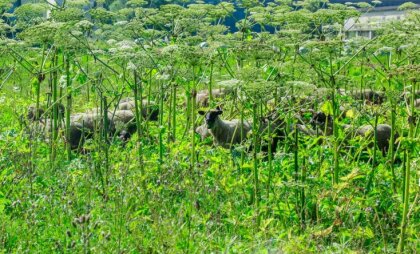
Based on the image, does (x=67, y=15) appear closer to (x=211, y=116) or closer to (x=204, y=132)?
(x=211, y=116)

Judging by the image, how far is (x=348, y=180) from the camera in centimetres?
522

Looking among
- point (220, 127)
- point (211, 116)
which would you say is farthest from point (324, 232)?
point (220, 127)

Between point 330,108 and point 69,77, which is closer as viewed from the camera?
point 330,108

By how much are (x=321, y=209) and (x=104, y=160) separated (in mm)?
1737

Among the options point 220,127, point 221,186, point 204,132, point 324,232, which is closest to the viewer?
point 324,232

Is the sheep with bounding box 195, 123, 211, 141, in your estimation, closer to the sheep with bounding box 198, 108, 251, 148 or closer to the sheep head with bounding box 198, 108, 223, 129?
the sheep with bounding box 198, 108, 251, 148

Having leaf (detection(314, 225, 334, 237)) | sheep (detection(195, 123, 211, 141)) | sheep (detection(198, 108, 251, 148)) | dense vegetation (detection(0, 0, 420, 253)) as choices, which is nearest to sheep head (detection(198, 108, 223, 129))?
sheep (detection(198, 108, 251, 148))

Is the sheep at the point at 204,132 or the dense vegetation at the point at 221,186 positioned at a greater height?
the dense vegetation at the point at 221,186

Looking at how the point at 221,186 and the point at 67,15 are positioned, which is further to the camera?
the point at 67,15

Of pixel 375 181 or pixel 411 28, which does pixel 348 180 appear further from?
pixel 411 28

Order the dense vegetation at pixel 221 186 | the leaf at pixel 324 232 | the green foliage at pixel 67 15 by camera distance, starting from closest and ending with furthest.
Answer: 1. the dense vegetation at pixel 221 186
2. the leaf at pixel 324 232
3. the green foliage at pixel 67 15

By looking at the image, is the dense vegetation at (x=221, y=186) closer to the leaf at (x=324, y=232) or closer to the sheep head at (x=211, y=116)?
the leaf at (x=324, y=232)

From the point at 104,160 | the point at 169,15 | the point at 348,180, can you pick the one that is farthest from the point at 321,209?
the point at 169,15

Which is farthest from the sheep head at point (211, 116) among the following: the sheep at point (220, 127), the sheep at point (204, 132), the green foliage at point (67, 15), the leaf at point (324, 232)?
the leaf at point (324, 232)
